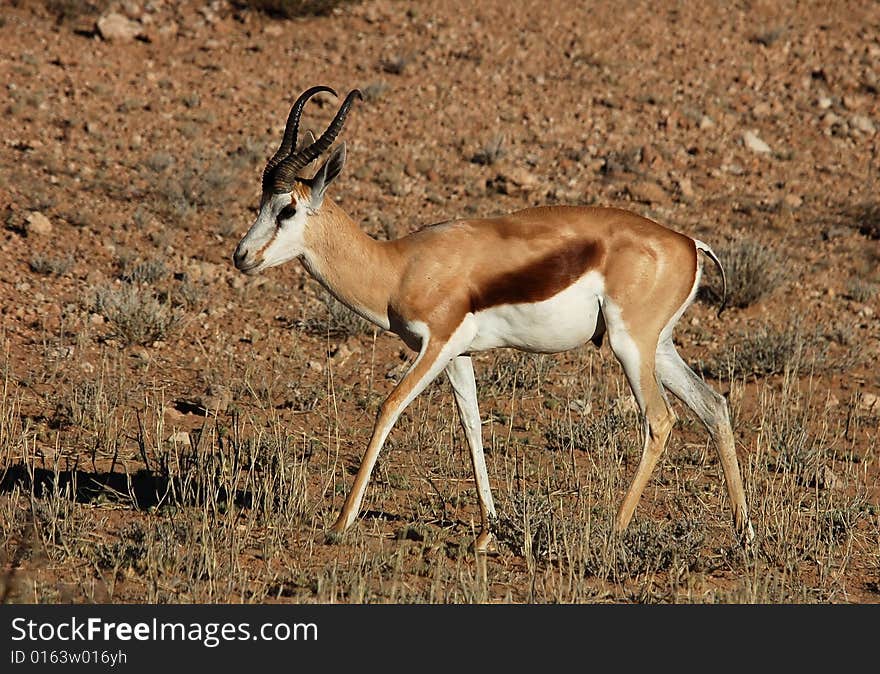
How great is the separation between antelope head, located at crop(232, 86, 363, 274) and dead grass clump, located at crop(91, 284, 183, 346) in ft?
14.7

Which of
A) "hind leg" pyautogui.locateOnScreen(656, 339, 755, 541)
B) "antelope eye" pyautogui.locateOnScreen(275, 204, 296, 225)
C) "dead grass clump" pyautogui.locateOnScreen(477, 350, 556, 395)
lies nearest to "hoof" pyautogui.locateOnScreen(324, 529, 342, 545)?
"antelope eye" pyautogui.locateOnScreen(275, 204, 296, 225)

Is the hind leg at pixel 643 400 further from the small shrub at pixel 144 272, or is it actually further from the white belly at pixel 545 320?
the small shrub at pixel 144 272

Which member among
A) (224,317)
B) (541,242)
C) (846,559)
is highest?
(224,317)

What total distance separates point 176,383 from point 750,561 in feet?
18.1

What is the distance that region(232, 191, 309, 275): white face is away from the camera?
23.4ft

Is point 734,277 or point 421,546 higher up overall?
point 734,277

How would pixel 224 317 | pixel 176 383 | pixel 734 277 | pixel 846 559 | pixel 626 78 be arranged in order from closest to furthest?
pixel 846 559 < pixel 176 383 < pixel 224 317 < pixel 734 277 < pixel 626 78

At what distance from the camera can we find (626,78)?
18.8 metres

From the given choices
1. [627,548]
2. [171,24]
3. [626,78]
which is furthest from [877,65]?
[627,548]

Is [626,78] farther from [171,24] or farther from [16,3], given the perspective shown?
[16,3]

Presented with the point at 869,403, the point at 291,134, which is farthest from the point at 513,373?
the point at 291,134

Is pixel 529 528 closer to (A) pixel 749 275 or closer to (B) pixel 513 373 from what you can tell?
(B) pixel 513 373

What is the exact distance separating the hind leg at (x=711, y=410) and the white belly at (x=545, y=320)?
809mm

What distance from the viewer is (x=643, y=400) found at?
24.7 ft
